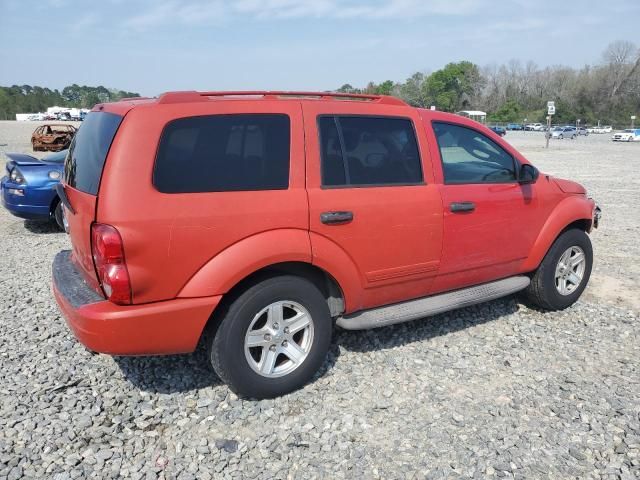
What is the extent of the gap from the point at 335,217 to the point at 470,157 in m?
1.61

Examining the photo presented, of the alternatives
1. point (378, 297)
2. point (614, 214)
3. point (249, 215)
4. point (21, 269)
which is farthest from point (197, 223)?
point (614, 214)

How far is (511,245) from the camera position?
A: 4395 mm

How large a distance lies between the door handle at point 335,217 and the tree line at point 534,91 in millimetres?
84028

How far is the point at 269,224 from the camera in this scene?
318 cm

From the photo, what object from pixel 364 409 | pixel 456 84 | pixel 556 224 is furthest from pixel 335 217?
pixel 456 84

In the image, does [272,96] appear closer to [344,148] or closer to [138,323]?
[344,148]

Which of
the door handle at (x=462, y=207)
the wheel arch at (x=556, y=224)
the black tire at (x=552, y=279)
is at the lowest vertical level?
the black tire at (x=552, y=279)

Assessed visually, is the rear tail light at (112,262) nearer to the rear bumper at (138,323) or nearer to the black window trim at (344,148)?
the rear bumper at (138,323)

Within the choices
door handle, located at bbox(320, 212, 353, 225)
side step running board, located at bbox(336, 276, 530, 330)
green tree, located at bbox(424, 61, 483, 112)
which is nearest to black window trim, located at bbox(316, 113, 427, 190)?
door handle, located at bbox(320, 212, 353, 225)

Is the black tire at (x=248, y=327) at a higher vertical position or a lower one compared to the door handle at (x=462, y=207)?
lower

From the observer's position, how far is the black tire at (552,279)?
474 cm

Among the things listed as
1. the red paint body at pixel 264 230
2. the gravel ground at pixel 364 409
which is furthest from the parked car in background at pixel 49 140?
the red paint body at pixel 264 230

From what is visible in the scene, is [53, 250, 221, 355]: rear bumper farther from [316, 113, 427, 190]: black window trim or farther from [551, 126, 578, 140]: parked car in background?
[551, 126, 578, 140]: parked car in background

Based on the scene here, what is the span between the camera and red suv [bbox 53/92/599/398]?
2924 mm
